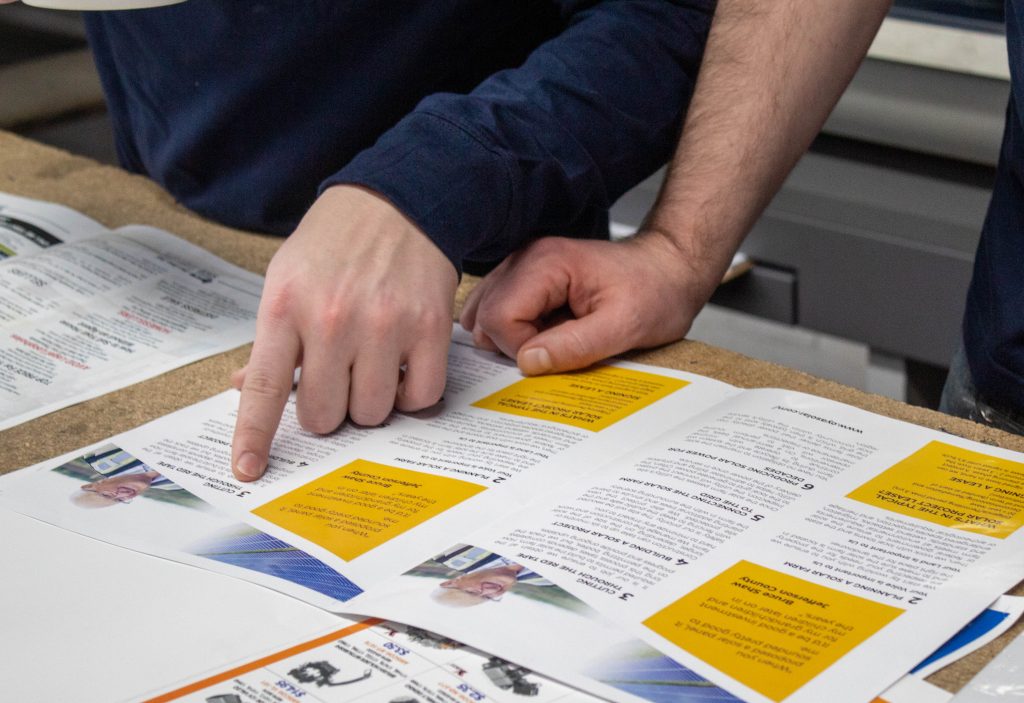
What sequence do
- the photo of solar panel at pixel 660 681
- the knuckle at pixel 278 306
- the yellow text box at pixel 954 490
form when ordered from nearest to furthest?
1. the photo of solar panel at pixel 660 681
2. the yellow text box at pixel 954 490
3. the knuckle at pixel 278 306

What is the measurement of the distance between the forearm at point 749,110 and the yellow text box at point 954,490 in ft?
0.78

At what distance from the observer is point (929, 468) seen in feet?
1.86

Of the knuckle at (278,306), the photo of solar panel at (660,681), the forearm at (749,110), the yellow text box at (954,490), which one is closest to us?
the photo of solar panel at (660,681)

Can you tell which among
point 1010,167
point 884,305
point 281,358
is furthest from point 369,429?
point 884,305

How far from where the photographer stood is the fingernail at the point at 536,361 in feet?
2.28

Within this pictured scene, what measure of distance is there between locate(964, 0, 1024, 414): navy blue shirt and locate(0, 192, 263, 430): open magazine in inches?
19.2

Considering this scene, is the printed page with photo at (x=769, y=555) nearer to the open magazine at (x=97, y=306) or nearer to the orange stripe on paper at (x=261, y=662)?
the orange stripe on paper at (x=261, y=662)

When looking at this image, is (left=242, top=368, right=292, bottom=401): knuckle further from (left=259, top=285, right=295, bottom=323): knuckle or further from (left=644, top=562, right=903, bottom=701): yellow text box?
(left=644, top=562, right=903, bottom=701): yellow text box

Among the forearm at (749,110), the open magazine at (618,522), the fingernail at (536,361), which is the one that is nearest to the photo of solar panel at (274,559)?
the open magazine at (618,522)

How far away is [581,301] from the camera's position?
734mm

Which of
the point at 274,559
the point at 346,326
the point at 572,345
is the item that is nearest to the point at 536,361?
the point at 572,345

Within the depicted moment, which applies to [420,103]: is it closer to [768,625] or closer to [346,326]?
[346,326]

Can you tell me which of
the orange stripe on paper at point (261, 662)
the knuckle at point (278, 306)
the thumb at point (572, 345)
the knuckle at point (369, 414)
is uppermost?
the knuckle at point (278, 306)

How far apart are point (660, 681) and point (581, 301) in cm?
35
